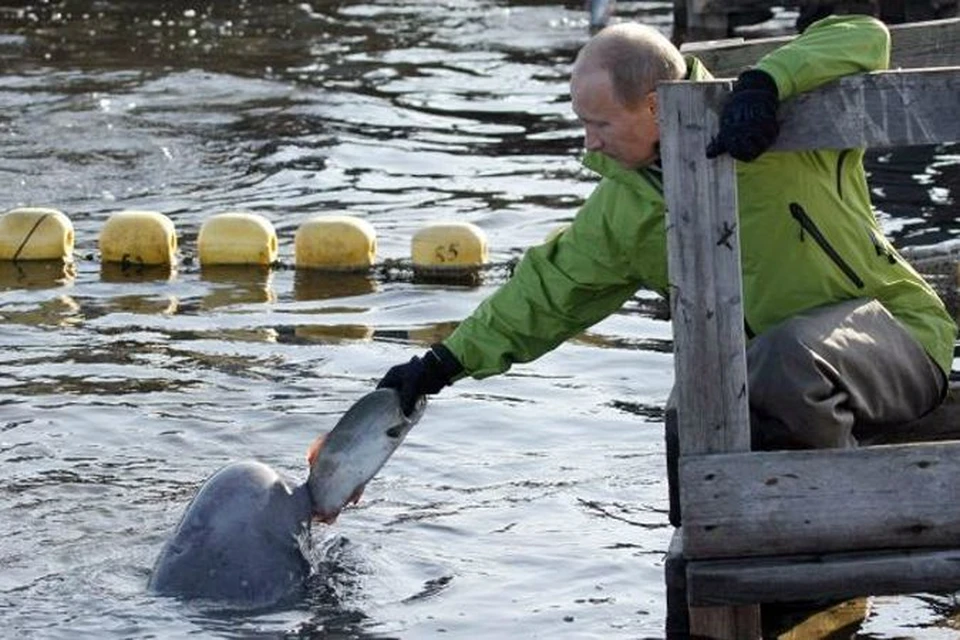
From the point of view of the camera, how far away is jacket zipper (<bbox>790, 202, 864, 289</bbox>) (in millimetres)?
6121

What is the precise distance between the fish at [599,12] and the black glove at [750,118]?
17.5 m

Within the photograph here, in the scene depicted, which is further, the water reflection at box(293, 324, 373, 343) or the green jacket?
the water reflection at box(293, 324, 373, 343)

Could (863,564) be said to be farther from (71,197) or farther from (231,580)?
(71,197)

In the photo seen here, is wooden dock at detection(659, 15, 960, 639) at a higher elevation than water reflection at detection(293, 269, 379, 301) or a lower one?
higher

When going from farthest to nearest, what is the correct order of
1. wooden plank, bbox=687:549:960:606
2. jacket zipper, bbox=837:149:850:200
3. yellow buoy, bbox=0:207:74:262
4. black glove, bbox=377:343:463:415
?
yellow buoy, bbox=0:207:74:262, black glove, bbox=377:343:463:415, jacket zipper, bbox=837:149:850:200, wooden plank, bbox=687:549:960:606

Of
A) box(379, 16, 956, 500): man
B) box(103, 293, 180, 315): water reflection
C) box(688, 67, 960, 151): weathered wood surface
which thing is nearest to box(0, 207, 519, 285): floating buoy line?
box(103, 293, 180, 315): water reflection

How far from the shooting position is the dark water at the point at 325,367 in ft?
23.6

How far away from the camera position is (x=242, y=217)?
1291 centimetres

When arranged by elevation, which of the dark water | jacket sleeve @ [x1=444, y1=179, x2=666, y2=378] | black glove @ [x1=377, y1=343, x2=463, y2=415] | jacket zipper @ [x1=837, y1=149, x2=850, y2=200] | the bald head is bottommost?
the dark water

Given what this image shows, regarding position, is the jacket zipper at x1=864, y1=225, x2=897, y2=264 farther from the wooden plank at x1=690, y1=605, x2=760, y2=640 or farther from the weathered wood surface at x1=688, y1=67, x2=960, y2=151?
the wooden plank at x1=690, y1=605, x2=760, y2=640

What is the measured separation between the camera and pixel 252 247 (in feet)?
41.9

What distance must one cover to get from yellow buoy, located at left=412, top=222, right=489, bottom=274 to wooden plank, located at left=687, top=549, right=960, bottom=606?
6675 millimetres

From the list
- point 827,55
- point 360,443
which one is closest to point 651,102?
point 827,55

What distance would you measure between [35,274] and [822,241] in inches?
289
